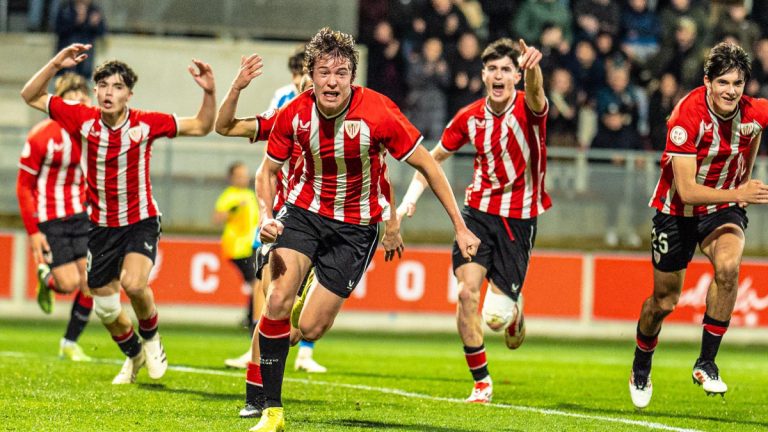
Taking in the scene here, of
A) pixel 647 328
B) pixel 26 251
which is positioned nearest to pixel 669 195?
pixel 647 328

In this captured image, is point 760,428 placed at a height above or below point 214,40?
below

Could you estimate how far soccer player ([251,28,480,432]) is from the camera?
6441mm

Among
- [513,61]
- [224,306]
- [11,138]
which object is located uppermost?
[513,61]

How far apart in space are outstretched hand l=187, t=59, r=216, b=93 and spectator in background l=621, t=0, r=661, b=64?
35.4 ft

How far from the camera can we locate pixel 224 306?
50.3 feet

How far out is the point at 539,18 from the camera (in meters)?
17.5

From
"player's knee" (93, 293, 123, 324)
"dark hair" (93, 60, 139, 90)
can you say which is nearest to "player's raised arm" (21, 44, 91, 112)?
"dark hair" (93, 60, 139, 90)

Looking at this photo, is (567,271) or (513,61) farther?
(567,271)

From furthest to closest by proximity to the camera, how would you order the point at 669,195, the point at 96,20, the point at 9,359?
the point at 96,20 < the point at 9,359 < the point at 669,195

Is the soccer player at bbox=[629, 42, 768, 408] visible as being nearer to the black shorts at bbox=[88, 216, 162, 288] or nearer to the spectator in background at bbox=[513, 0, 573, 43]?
the black shorts at bbox=[88, 216, 162, 288]

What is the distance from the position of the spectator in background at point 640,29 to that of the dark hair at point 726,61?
10.4 m

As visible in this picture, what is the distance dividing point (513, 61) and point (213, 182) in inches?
304

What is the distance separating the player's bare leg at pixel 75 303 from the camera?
1055 cm

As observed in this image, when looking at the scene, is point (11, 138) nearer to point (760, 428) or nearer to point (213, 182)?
point (213, 182)
